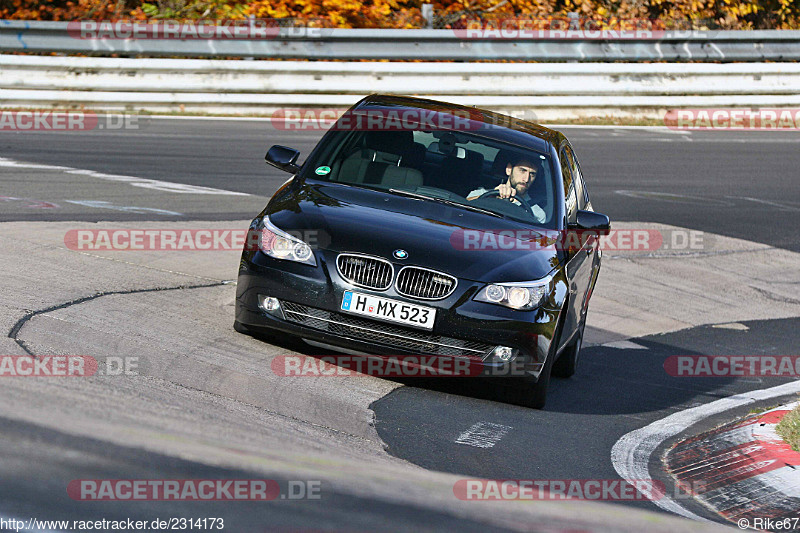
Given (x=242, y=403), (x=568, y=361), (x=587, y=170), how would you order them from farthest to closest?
(x=587, y=170) < (x=568, y=361) < (x=242, y=403)

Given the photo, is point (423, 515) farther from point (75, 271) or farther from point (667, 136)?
point (667, 136)

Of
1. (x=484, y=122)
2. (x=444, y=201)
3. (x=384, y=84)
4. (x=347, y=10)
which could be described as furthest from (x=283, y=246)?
(x=347, y=10)

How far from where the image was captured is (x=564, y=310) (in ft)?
24.7

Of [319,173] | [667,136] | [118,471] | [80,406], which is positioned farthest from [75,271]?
[667,136]

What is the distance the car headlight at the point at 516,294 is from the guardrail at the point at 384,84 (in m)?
11.8

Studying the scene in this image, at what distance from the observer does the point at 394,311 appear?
6.88 m

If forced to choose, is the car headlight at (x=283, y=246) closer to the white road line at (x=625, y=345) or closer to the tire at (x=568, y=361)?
the tire at (x=568, y=361)

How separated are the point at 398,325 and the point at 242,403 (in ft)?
3.74

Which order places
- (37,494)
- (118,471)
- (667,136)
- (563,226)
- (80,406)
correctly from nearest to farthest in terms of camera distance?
(37,494), (118,471), (80,406), (563,226), (667,136)

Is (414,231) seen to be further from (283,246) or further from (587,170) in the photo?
(587,170)

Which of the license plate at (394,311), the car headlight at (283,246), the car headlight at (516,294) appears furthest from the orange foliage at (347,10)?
the license plate at (394,311)

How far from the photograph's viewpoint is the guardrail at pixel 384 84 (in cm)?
1734

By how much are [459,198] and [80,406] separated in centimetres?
349

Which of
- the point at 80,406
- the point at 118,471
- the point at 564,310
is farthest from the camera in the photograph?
the point at 564,310
